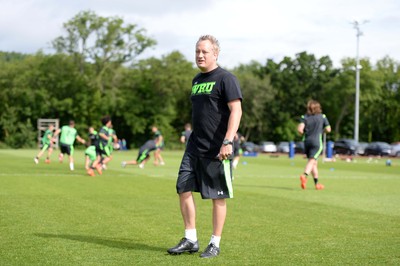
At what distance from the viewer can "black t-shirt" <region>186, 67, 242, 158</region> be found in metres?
6.66

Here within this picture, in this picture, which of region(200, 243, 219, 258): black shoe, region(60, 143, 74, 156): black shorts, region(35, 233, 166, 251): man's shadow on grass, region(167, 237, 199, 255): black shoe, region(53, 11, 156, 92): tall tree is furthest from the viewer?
region(53, 11, 156, 92): tall tree

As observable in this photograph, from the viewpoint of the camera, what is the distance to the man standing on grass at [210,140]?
6.62 metres

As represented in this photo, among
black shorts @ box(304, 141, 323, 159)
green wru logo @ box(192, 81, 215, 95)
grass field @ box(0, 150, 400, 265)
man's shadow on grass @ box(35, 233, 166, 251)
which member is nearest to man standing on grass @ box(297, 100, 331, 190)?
black shorts @ box(304, 141, 323, 159)

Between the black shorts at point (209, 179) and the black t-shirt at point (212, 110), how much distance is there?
0.30 feet

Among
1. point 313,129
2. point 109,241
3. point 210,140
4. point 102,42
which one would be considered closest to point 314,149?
point 313,129

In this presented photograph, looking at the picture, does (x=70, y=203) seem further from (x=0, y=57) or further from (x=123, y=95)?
(x=0, y=57)

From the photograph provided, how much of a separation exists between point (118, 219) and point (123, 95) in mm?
69634

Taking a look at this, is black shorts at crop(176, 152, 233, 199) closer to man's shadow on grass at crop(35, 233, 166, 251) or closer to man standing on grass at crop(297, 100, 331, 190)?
man's shadow on grass at crop(35, 233, 166, 251)

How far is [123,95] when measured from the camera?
78562 millimetres

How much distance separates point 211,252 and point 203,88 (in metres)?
1.59

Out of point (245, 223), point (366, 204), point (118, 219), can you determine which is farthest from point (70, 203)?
point (366, 204)

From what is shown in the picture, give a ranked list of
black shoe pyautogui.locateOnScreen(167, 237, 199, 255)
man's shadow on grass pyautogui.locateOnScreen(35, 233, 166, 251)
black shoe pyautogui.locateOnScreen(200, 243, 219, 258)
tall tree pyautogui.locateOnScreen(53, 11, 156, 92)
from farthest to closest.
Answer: tall tree pyautogui.locateOnScreen(53, 11, 156, 92) → man's shadow on grass pyautogui.locateOnScreen(35, 233, 166, 251) → black shoe pyautogui.locateOnScreen(167, 237, 199, 255) → black shoe pyautogui.locateOnScreen(200, 243, 219, 258)

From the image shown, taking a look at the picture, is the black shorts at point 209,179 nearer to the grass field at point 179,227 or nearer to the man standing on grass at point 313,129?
the grass field at point 179,227

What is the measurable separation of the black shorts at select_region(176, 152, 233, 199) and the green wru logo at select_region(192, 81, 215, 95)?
0.65m
